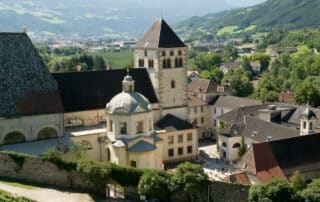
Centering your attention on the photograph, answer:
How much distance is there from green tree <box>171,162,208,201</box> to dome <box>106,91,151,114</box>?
13631 mm

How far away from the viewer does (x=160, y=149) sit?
55938 millimetres

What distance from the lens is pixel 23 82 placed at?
53.7 meters

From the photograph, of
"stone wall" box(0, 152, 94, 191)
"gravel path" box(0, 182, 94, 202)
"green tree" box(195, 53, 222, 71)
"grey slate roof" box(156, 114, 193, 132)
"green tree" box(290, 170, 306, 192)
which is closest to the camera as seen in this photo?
"green tree" box(290, 170, 306, 192)

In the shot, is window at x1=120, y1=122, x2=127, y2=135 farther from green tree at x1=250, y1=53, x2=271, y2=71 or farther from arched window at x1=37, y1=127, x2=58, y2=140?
green tree at x1=250, y1=53, x2=271, y2=71

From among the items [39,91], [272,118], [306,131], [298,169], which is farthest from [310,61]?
[39,91]

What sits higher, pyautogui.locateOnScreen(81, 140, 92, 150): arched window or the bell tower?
the bell tower

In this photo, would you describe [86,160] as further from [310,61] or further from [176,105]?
[310,61]

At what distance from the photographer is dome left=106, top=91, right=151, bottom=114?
2109 inches

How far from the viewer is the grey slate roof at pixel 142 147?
174ft

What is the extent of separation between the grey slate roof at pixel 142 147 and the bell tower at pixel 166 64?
37.1ft

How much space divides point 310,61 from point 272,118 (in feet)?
264

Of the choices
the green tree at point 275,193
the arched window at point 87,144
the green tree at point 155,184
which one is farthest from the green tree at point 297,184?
the arched window at point 87,144

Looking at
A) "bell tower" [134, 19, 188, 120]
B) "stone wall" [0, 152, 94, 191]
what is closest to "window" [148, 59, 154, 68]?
"bell tower" [134, 19, 188, 120]

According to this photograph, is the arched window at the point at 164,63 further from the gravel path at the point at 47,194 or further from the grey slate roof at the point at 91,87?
the gravel path at the point at 47,194
